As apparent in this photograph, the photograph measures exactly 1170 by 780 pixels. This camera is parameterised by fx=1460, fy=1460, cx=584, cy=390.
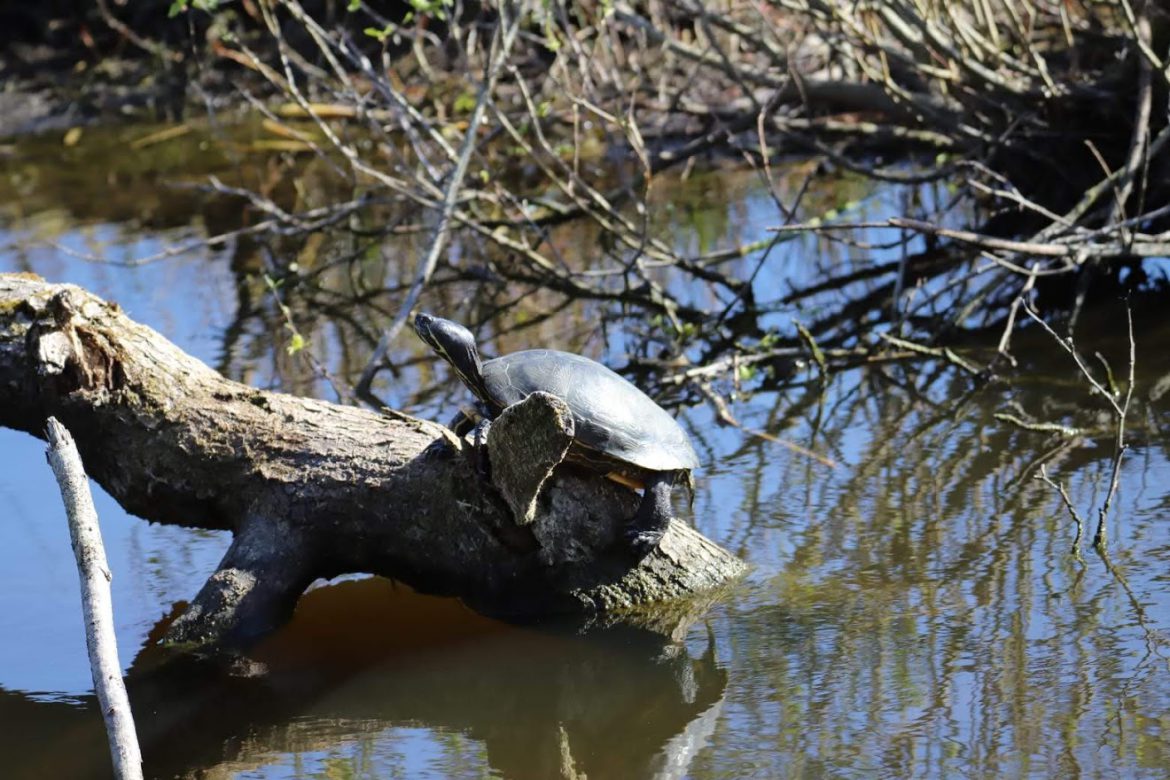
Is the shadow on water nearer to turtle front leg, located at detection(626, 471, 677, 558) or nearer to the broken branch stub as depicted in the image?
turtle front leg, located at detection(626, 471, 677, 558)

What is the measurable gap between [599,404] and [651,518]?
32 centimetres

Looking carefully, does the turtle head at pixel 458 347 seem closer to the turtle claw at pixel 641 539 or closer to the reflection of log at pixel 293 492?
the reflection of log at pixel 293 492

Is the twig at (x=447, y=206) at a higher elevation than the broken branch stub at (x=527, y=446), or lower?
higher

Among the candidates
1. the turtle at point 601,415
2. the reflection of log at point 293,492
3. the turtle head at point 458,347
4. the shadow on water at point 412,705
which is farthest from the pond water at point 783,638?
the turtle head at point 458,347

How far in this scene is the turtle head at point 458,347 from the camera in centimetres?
391

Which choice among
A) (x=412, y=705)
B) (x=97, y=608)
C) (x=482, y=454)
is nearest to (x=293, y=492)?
(x=482, y=454)

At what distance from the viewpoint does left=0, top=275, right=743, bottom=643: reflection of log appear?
12.5ft

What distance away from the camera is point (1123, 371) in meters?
5.40

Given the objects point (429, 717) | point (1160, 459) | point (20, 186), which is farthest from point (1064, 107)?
point (20, 186)

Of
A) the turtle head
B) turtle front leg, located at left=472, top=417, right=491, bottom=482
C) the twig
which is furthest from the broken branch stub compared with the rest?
the twig

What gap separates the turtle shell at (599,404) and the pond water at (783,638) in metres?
0.45

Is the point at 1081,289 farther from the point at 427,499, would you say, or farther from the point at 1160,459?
the point at 427,499

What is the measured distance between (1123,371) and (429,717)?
10.5 ft

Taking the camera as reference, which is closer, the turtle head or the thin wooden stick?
the thin wooden stick
